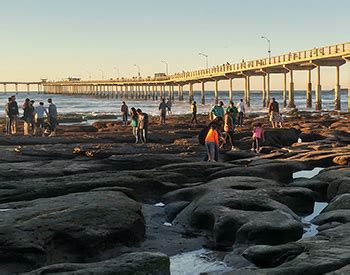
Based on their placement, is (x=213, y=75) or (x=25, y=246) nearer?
(x=25, y=246)

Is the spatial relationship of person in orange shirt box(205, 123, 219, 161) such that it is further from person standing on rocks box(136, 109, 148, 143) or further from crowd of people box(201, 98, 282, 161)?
person standing on rocks box(136, 109, 148, 143)

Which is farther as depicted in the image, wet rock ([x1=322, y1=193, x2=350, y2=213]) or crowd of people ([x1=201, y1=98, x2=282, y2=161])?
crowd of people ([x1=201, y1=98, x2=282, y2=161])

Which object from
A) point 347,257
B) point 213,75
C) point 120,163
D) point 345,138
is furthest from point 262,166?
point 213,75

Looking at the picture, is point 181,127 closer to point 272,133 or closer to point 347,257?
point 272,133

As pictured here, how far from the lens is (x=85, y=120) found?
149ft

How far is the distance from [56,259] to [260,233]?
339 centimetres

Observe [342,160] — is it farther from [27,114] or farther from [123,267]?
[27,114]

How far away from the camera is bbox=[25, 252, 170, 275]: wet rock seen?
20.4ft

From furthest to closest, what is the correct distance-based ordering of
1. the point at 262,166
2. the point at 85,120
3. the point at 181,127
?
the point at 85,120 < the point at 181,127 < the point at 262,166

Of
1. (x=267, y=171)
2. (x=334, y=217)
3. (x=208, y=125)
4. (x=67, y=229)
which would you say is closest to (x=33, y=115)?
(x=208, y=125)

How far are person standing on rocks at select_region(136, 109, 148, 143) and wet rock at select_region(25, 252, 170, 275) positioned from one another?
1553cm

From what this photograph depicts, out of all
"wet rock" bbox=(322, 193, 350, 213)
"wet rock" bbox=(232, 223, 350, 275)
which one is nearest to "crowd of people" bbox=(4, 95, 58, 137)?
"wet rock" bbox=(322, 193, 350, 213)

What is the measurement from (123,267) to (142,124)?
640 inches

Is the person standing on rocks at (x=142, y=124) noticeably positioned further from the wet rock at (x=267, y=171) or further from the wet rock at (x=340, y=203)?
the wet rock at (x=340, y=203)
